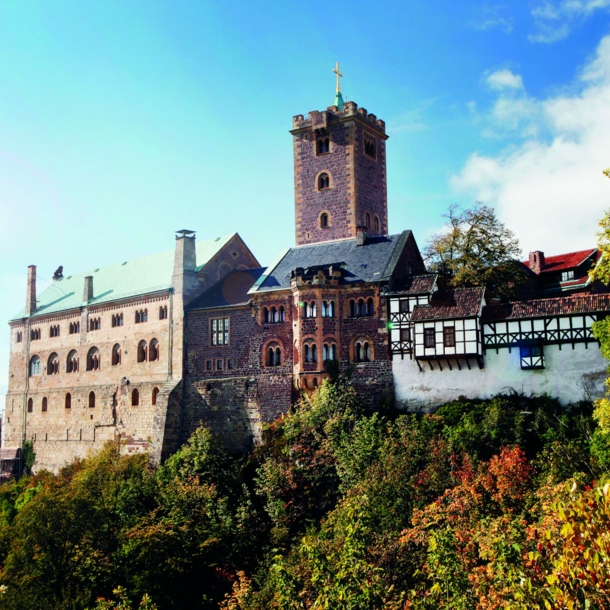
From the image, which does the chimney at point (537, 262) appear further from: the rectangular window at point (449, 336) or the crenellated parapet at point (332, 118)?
the rectangular window at point (449, 336)

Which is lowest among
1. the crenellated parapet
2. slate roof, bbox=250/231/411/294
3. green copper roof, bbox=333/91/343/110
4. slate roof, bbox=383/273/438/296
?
slate roof, bbox=383/273/438/296

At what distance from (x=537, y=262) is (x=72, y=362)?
36043mm

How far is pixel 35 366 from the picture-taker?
65.5 meters

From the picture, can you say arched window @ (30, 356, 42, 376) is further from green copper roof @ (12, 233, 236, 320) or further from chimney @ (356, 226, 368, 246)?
chimney @ (356, 226, 368, 246)

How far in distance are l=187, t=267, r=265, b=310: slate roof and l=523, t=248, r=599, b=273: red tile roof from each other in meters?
20.3

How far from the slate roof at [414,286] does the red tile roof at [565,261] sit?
15687 millimetres

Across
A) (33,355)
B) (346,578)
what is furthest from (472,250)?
(33,355)

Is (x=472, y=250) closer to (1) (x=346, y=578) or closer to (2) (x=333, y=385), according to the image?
(2) (x=333, y=385)

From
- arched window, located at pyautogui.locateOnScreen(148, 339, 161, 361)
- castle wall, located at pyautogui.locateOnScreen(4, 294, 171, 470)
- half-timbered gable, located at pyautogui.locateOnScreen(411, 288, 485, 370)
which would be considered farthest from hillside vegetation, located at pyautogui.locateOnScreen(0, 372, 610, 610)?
arched window, located at pyautogui.locateOnScreen(148, 339, 161, 361)

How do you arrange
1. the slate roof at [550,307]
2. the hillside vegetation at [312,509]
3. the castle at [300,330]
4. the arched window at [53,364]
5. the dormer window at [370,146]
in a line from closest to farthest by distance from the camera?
the hillside vegetation at [312,509] → the slate roof at [550,307] → the castle at [300,330] → the dormer window at [370,146] → the arched window at [53,364]

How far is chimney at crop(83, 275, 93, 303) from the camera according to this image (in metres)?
61.6

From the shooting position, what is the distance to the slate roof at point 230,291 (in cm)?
5072

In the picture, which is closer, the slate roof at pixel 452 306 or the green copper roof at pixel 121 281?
the slate roof at pixel 452 306

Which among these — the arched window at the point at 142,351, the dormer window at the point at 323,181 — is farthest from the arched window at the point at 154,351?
the dormer window at the point at 323,181
